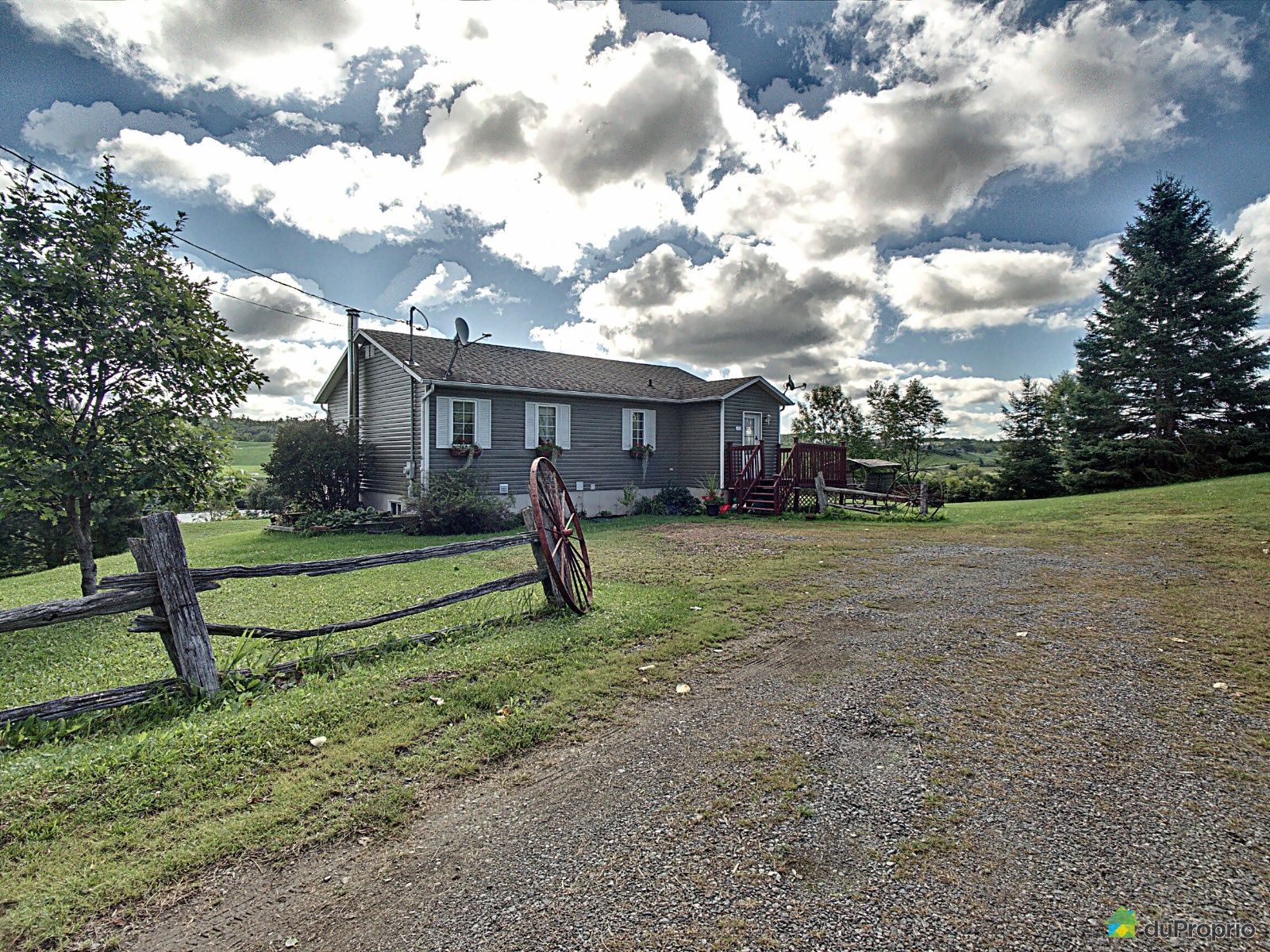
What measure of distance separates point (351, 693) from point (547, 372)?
1485 cm

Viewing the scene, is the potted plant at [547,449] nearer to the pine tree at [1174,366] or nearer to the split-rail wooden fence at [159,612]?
the split-rail wooden fence at [159,612]

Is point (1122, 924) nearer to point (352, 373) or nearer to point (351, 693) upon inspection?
point (351, 693)

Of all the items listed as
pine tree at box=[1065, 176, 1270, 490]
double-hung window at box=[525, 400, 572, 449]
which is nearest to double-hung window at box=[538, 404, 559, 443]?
double-hung window at box=[525, 400, 572, 449]

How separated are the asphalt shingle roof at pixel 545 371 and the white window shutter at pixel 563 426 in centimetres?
64

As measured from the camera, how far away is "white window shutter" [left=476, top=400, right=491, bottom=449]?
15.5 meters

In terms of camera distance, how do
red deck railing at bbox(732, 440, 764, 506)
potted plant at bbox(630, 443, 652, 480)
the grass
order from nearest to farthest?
the grass, red deck railing at bbox(732, 440, 764, 506), potted plant at bbox(630, 443, 652, 480)

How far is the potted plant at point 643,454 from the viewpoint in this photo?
18703mm

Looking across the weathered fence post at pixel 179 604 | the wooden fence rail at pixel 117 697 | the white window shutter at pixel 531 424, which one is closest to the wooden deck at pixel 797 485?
the white window shutter at pixel 531 424

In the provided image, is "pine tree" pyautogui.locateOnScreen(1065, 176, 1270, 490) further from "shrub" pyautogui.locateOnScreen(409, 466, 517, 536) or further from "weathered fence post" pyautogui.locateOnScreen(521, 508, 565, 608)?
"weathered fence post" pyautogui.locateOnScreen(521, 508, 565, 608)

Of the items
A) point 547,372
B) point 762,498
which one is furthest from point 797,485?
point 547,372

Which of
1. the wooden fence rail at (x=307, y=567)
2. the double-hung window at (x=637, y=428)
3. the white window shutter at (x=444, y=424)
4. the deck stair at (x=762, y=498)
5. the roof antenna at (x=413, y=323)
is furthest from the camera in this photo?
the double-hung window at (x=637, y=428)

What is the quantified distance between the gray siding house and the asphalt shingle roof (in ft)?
0.20

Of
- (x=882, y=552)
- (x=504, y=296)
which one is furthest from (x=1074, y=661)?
(x=504, y=296)

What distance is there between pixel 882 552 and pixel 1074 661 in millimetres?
5667
